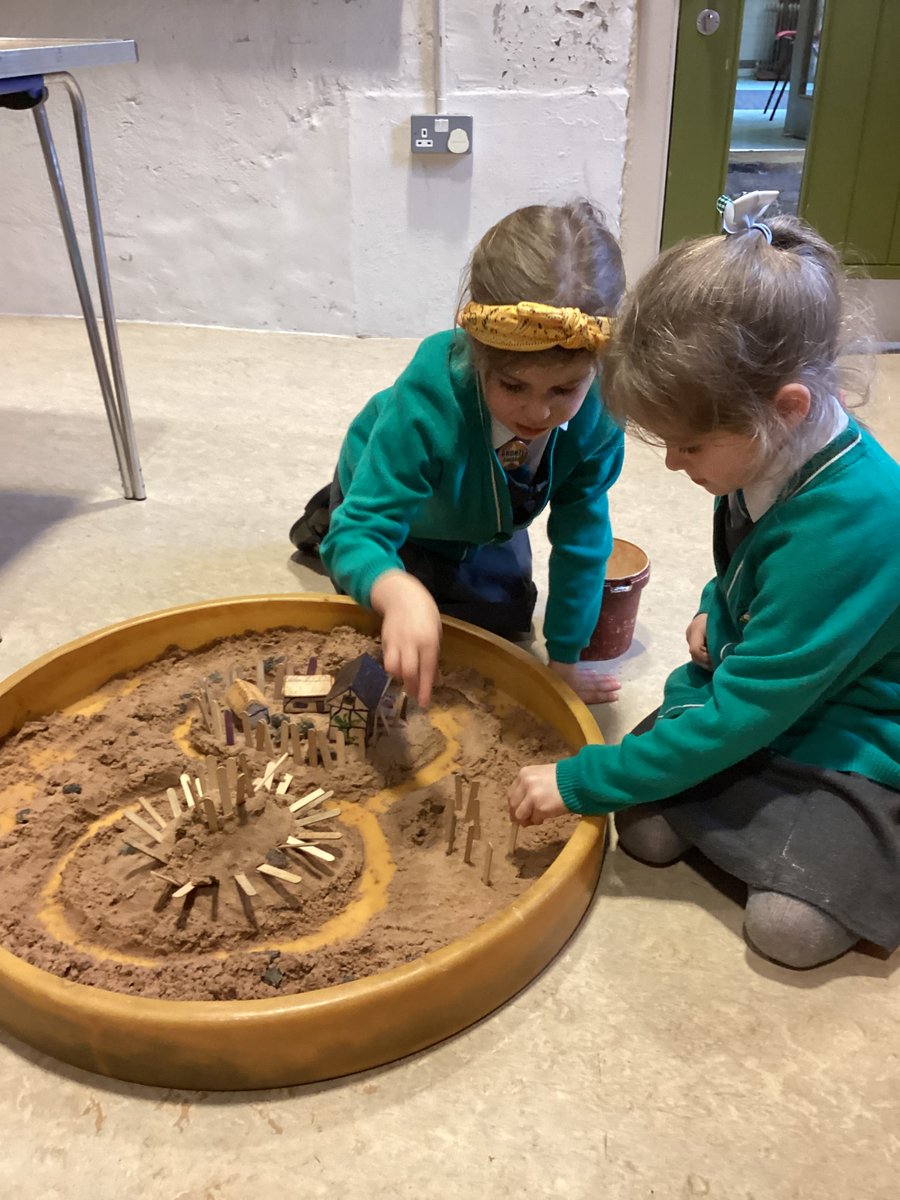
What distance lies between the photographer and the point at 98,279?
1639mm

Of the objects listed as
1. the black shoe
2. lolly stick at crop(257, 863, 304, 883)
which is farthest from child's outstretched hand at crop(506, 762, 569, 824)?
the black shoe

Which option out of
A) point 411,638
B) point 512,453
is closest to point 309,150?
point 512,453

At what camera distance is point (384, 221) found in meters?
2.64

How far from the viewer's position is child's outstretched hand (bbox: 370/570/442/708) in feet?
3.33

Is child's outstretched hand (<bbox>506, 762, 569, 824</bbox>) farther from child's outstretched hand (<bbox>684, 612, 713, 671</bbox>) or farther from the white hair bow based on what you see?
the white hair bow

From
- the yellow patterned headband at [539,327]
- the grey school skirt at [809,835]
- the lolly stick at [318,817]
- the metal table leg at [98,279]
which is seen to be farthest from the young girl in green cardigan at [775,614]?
the metal table leg at [98,279]

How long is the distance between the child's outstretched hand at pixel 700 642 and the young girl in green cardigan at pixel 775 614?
0.25 feet

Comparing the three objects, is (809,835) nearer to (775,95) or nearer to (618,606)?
(618,606)

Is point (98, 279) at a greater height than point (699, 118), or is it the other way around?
point (699, 118)

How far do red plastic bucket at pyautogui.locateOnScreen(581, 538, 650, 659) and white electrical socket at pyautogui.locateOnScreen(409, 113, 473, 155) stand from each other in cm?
156

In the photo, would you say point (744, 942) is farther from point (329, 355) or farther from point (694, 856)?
point (329, 355)

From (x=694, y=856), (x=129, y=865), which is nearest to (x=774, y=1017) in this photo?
(x=694, y=856)

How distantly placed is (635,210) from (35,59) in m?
1.72

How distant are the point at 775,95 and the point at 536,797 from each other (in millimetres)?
2545
